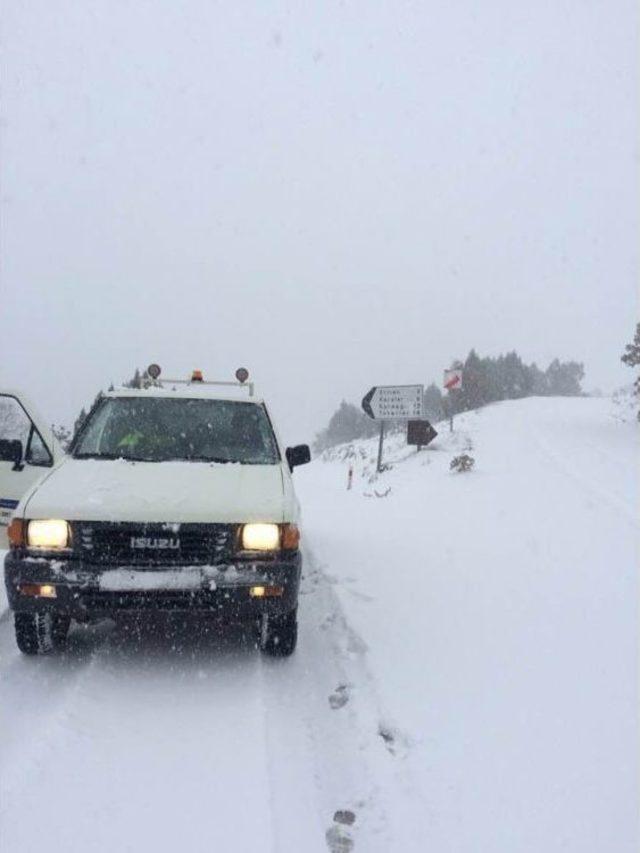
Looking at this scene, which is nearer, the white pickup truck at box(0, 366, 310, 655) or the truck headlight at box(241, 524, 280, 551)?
the white pickup truck at box(0, 366, 310, 655)

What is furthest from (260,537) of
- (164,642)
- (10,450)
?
(10,450)

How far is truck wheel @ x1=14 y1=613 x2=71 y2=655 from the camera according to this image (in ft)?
14.9

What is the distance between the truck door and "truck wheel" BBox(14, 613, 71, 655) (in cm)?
181

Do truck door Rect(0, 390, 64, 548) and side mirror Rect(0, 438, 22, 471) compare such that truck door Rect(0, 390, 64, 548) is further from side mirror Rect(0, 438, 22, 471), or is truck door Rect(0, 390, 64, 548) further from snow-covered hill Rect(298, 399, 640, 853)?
snow-covered hill Rect(298, 399, 640, 853)

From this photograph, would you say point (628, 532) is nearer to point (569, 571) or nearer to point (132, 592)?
point (569, 571)

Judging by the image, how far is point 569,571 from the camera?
22.5 feet

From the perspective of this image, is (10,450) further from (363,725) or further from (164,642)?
(363,725)

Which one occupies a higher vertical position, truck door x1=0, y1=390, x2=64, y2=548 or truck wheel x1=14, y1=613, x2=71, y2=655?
truck door x1=0, y1=390, x2=64, y2=548

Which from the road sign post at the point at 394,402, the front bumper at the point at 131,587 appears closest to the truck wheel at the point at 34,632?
the front bumper at the point at 131,587

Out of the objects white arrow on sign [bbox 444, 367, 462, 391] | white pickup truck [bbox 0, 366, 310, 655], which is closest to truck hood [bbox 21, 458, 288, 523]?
white pickup truck [bbox 0, 366, 310, 655]

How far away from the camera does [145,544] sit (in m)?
4.25

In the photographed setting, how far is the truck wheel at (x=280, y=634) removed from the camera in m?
4.64

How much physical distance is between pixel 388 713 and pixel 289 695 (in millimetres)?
617

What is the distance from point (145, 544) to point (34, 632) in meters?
1.06
